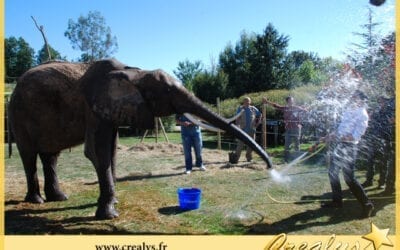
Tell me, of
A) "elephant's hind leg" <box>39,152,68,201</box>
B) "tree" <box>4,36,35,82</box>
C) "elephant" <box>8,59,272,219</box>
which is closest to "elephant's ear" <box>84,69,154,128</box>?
"elephant" <box>8,59,272,219</box>

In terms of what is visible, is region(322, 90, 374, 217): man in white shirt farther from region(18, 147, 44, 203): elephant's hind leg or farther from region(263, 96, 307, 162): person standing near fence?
region(263, 96, 307, 162): person standing near fence

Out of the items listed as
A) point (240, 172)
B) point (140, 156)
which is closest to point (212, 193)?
point (240, 172)

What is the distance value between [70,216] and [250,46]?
39.4 m

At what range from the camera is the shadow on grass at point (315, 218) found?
246 inches

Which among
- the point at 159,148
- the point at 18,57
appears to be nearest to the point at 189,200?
the point at 159,148

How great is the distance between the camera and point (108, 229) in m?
6.26

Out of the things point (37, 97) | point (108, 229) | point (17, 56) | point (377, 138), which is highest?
point (17, 56)

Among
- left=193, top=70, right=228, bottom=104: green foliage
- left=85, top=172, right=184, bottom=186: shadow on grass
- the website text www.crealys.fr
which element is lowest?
the website text www.crealys.fr

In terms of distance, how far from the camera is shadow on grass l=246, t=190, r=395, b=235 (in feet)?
20.5

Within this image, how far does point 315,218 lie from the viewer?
22.1 feet

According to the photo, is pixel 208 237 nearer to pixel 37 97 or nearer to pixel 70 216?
pixel 70 216

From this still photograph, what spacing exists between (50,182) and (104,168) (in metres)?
2.15

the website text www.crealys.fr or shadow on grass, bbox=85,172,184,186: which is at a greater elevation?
shadow on grass, bbox=85,172,184,186

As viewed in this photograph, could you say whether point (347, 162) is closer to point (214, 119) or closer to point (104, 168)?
point (214, 119)
